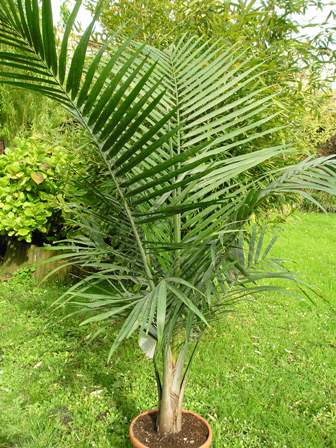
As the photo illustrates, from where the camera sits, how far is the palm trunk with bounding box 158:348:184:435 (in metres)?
1.73

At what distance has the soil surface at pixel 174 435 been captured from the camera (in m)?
1.73

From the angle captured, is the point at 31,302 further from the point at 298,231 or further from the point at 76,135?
the point at 298,231

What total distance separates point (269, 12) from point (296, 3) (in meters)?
0.18

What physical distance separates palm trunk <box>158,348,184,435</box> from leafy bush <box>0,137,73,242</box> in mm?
2899

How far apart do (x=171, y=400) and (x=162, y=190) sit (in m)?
0.97

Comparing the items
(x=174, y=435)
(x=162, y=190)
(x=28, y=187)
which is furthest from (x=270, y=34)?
(x=28, y=187)

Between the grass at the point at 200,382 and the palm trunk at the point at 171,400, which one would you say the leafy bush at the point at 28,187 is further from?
the palm trunk at the point at 171,400

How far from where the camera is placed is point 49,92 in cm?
111

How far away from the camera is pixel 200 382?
2746 mm

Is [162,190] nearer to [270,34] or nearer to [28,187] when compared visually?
[270,34]

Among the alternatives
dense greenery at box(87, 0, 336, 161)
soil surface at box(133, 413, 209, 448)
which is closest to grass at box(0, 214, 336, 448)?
soil surface at box(133, 413, 209, 448)

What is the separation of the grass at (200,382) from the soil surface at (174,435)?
1.23ft

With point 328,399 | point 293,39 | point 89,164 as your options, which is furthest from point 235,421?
point 293,39

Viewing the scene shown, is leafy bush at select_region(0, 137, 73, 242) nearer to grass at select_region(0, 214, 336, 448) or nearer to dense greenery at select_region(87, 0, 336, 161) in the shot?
grass at select_region(0, 214, 336, 448)
